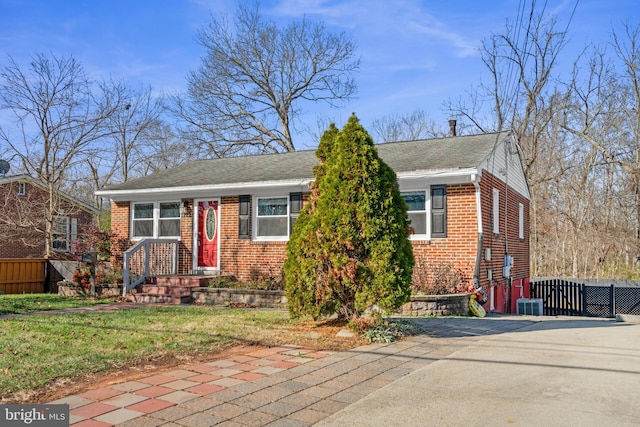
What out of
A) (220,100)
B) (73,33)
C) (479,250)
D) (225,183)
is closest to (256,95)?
(220,100)

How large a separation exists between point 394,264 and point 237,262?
25.3 ft

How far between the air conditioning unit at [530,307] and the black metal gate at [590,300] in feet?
5.28

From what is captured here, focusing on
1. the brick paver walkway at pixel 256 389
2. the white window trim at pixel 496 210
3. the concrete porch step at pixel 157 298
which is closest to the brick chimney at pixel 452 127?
the white window trim at pixel 496 210

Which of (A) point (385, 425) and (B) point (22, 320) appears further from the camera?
(B) point (22, 320)

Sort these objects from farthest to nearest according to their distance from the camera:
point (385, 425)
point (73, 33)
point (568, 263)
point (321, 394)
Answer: point (568, 263) → point (73, 33) → point (321, 394) → point (385, 425)

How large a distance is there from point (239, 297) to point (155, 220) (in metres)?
4.77

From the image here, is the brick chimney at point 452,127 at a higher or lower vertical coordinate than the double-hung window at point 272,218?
higher

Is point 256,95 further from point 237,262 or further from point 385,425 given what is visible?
point 385,425

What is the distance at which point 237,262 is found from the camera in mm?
14258

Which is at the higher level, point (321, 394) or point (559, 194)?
point (559, 194)

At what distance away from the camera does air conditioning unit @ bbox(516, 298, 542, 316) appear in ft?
43.3

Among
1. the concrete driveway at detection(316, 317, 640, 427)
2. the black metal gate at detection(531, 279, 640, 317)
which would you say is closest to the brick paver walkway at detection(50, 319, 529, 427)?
the concrete driveway at detection(316, 317, 640, 427)

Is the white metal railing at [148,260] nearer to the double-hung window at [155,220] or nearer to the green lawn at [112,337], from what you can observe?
the double-hung window at [155,220]

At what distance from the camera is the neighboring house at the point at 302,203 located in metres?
11.9
